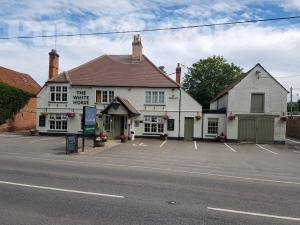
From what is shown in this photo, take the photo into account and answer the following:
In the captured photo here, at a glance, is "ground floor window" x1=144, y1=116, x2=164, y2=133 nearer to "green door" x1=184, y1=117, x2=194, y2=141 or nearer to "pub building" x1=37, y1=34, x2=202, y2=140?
"pub building" x1=37, y1=34, x2=202, y2=140

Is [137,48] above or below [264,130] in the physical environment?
above

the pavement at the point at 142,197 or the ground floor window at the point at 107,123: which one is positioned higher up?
the ground floor window at the point at 107,123

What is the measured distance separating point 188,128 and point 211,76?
97.9 feet

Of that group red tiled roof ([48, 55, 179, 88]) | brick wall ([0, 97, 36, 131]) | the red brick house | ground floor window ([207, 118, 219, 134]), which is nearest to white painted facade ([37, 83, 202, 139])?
red tiled roof ([48, 55, 179, 88])

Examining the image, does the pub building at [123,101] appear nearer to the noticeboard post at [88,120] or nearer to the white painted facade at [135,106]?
the white painted facade at [135,106]

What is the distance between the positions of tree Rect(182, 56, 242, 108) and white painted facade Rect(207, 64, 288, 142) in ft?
90.0

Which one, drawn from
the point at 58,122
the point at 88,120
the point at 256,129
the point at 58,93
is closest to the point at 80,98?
the point at 58,93

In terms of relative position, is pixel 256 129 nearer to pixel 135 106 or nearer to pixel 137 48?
pixel 135 106

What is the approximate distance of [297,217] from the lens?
23.0ft

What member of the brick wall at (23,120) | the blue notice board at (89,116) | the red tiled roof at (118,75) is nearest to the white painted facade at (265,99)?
the red tiled roof at (118,75)

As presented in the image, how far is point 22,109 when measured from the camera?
39781 millimetres

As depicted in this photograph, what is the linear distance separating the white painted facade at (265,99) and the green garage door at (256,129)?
0.38 m

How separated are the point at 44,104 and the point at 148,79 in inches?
440

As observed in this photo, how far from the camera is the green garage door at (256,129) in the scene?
3055cm
